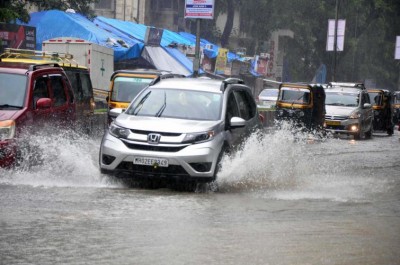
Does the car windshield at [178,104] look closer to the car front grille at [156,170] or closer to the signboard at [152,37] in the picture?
the car front grille at [156,170]

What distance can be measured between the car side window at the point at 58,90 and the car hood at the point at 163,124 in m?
2.81

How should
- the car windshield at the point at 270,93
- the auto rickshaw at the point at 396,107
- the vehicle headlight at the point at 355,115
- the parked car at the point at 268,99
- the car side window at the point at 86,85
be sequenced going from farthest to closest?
the car windshield at the point at 270,93 → the auto rickshaw at the point at 396,107 → the parked car at the point at 268,99 → the vehicle headlight at the point at 355,115 → the car side window at the point at 86,85

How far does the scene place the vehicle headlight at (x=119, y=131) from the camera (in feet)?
34.8

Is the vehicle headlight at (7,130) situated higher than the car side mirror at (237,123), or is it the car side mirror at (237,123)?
the car side mirror at (237,123)

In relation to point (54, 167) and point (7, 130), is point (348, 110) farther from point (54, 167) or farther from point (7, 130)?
point (7, 130)

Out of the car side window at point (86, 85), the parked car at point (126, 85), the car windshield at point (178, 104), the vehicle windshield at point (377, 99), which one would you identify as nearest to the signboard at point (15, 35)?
the parked car at point (126, 85)

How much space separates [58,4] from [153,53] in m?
4.35

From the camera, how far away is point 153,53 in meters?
30.9

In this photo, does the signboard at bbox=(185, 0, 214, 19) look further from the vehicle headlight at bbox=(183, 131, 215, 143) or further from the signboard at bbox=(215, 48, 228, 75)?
the vehicle headlight at bbox=(183, 131, 215, 143)

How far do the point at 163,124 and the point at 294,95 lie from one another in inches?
687

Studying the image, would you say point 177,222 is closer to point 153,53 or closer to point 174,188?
point 174,188

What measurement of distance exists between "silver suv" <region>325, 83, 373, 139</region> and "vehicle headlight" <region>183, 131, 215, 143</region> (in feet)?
60.3

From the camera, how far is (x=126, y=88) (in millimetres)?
20062

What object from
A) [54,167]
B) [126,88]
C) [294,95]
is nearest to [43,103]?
[54,167]
